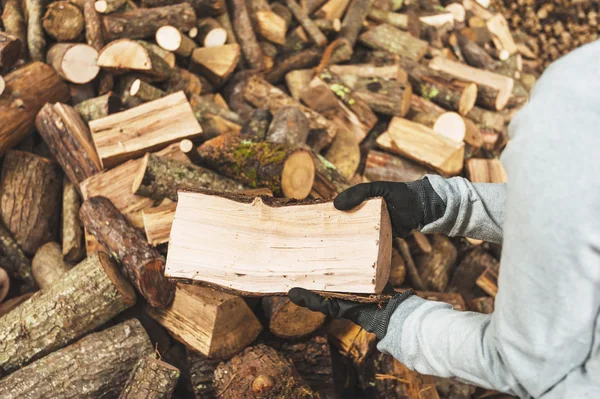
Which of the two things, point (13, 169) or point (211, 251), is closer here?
point (211, 251)

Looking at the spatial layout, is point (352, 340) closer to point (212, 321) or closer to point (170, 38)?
point (212, 321)

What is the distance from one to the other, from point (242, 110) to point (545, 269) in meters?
3.00

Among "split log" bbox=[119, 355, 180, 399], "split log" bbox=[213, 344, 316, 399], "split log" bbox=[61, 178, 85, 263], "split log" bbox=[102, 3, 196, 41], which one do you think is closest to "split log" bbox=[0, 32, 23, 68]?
"split log" bbox=[102, 3, 196, 41]

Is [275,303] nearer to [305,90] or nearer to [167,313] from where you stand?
[167,313]

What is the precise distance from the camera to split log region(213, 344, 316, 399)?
211 centimetres

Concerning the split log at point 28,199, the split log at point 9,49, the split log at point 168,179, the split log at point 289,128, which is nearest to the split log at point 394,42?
the split log at point 289,128

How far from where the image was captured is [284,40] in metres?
4.32

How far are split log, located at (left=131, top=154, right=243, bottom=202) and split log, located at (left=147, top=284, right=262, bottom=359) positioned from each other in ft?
2.04

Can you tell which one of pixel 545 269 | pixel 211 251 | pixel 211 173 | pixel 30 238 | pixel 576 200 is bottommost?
pixel 30 238

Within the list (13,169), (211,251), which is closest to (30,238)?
(13,169)

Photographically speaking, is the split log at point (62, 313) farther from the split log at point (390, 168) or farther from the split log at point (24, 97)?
the split log at point (390, 168)

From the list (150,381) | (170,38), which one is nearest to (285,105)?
(170,38)

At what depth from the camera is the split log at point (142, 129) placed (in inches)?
116

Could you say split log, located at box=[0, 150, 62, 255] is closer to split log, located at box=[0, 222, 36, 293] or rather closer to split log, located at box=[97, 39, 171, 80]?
split log, located at box=[0, 222, 36, 293]
